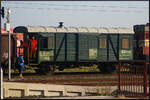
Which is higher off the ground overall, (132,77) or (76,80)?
(132,77)

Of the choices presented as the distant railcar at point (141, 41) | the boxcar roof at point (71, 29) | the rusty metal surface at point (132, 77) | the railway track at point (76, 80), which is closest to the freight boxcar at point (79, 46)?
the boxcar roof at point (71, 29)

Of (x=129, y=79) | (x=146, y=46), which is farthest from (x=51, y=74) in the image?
(x=129, y=79)

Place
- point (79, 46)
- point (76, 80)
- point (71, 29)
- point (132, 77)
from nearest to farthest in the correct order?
point (132, 77), point (76, 80), point (79, 46), point (71, 29)

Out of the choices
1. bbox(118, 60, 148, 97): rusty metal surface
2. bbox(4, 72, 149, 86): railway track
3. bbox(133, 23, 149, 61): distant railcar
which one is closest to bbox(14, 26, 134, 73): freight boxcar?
bbox(133, 23, 149, 61): distant railcar

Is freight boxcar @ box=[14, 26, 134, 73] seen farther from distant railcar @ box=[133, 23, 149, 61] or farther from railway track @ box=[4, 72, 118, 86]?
railway track @ box=[4, 72, 118, 86]

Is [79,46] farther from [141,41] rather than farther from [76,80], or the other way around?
[76,80]

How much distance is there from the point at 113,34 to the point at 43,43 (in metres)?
5.99

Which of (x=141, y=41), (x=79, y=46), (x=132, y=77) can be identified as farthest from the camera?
(x=141, y=41)

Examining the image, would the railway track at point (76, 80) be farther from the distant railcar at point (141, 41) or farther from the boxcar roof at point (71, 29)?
the distant railcar at point (141, 41)

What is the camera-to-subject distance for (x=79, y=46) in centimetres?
2880

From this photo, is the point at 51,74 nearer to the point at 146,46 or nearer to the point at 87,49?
the point at 87,49

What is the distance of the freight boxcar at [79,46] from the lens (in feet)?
91.4

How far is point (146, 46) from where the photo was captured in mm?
30578

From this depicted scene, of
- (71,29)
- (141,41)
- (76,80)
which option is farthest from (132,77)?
(141,41)
